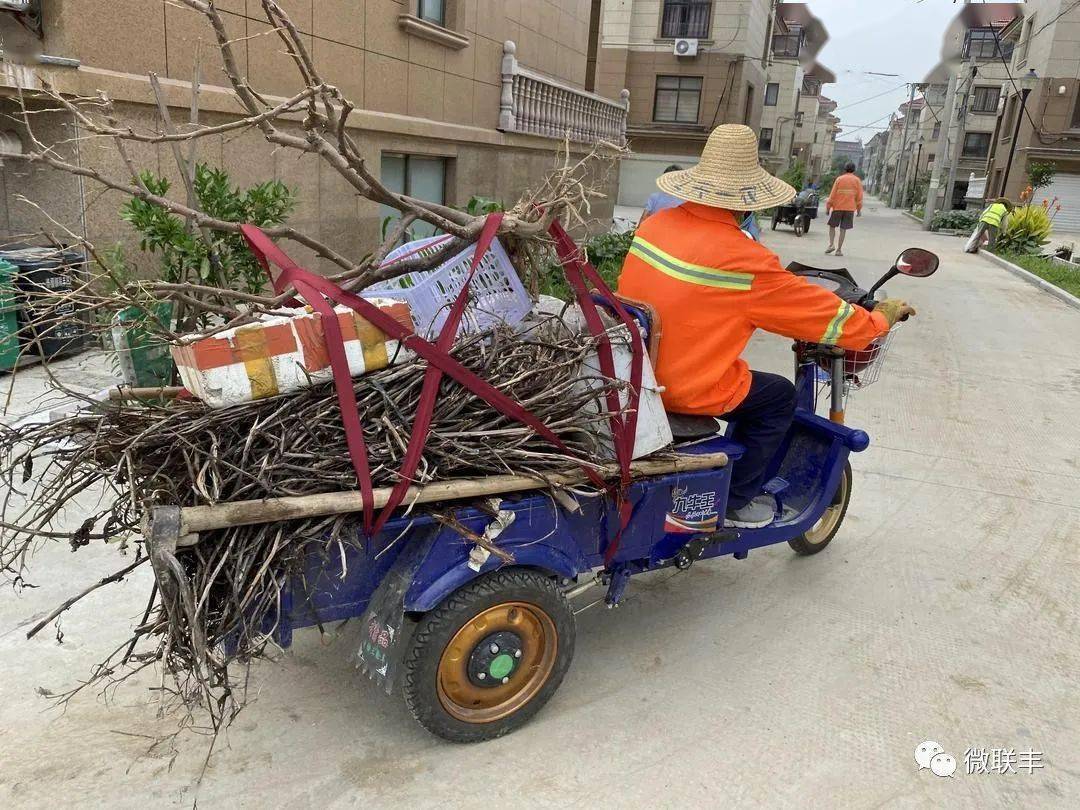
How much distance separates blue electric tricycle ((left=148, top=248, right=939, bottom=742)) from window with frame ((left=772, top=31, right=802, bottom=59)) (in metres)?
53.2

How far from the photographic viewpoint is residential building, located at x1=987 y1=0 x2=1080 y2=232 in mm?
28641

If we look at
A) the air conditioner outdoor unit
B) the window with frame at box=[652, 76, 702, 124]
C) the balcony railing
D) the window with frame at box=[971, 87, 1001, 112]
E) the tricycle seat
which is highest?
the window with frame at box=[971, 87, 1001, 112]

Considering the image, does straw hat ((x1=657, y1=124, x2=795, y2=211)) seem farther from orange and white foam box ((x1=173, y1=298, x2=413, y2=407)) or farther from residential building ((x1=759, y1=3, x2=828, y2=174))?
residential building ((x1=759, y1=3, x2=828, y2=174))

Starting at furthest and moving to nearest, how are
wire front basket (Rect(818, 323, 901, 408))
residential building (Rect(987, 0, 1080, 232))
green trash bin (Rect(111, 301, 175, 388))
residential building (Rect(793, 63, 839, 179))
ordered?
residential building (Rect(793, 63, 839, 179)) < residential building (Rect(987, 0, 1080, 232)) < green trash bin (Rect(111, 301, 175, 388)) < wire front basket (Rect(818, 323, 901, 408))

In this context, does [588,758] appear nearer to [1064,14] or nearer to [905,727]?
[905,727]

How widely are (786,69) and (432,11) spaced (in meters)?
45.1

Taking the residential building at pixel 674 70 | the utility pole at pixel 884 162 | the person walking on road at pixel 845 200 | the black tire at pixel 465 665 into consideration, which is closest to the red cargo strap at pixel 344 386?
the black tire at pixel 465 665

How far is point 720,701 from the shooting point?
3.03m

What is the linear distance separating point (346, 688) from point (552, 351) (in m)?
1.43

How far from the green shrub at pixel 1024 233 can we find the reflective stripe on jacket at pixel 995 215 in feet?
1.87

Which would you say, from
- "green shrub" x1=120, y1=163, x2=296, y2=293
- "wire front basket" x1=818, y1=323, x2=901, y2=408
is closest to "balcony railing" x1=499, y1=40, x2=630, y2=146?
"green shrub" x1=120, y1=163, x2=296, y2=293

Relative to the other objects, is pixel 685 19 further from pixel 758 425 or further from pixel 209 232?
pixel 758 425

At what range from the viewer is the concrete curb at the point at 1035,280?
1233cm

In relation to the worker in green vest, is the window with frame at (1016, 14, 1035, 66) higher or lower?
higher
